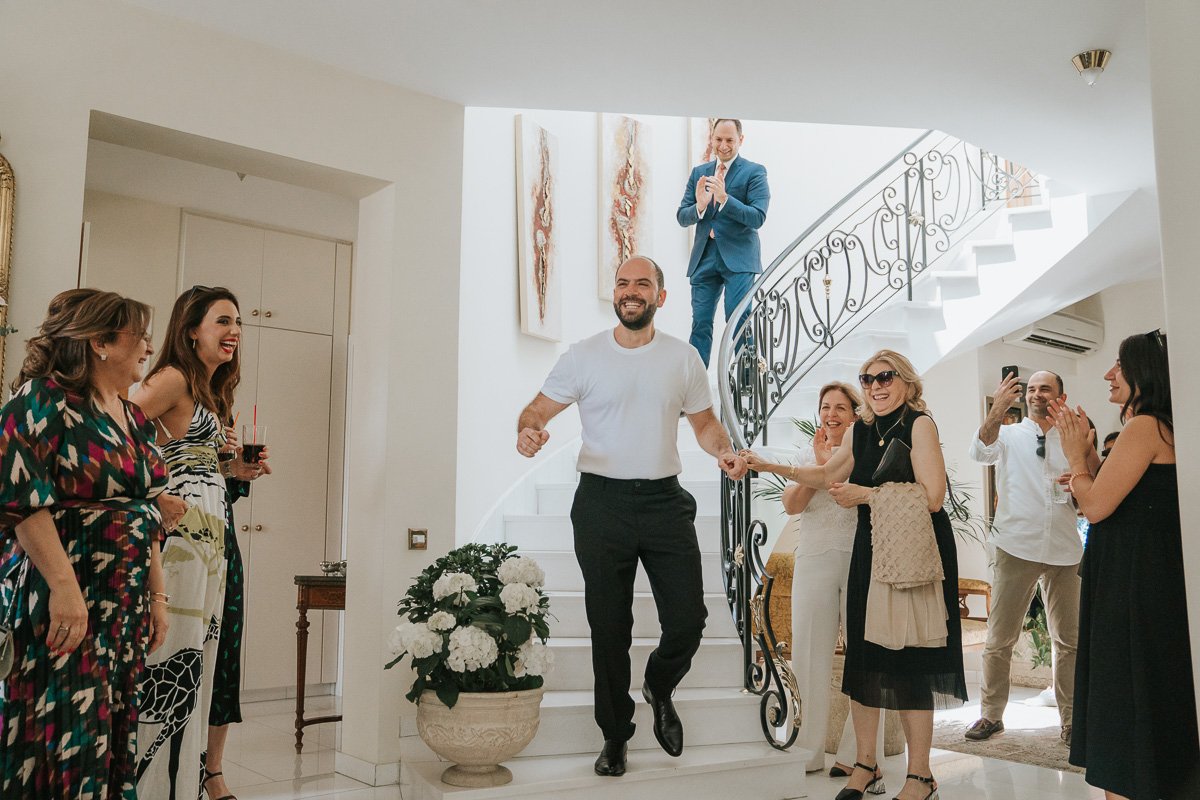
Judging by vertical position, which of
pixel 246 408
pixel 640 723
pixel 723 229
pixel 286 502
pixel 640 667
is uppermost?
pixel 723 229

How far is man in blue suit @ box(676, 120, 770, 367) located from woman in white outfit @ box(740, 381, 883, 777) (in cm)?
145

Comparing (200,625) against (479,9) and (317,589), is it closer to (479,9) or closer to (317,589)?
(317,589)

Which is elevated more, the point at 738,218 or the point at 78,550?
the point at 738,218

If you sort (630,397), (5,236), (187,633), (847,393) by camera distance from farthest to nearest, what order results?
(847,393), (630,397), (5,236), (187,633)

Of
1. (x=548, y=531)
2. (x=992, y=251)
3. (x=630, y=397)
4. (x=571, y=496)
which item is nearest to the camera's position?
(x=630, y=397)

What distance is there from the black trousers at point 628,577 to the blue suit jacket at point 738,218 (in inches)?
81.1

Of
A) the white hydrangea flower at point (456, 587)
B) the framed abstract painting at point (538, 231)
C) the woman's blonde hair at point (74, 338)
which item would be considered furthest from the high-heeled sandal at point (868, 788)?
the framed abstract painting at point (538, 231)

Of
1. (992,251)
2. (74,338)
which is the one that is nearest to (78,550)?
(74,338)

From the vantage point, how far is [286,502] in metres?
5.69

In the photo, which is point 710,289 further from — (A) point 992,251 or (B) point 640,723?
(B) point 640,723

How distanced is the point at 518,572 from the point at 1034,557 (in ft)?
9.19

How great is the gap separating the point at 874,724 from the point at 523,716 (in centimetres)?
136

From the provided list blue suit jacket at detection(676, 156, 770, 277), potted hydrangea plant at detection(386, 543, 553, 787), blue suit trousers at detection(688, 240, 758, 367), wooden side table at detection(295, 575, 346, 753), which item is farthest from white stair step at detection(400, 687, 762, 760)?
blue suit jacket at detection(676, 156, 770, 277)

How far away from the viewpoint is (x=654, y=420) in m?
3.34
